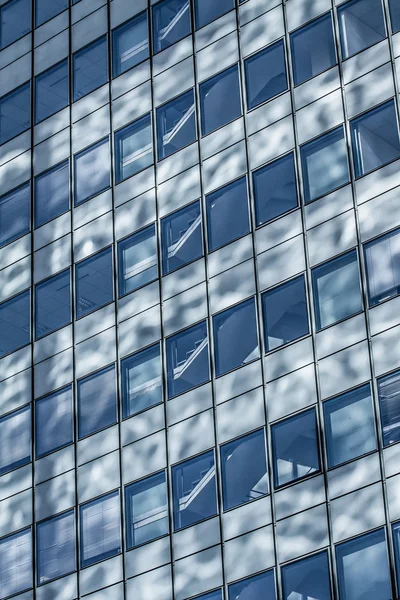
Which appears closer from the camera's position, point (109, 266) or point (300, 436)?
point (300, 436)

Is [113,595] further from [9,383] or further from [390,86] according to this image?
[390,86]

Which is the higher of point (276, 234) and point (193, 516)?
point (276, 234)

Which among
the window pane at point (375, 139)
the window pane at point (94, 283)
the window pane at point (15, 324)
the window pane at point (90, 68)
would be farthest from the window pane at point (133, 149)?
the window pane at point (375, 139)

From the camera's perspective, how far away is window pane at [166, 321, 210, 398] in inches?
1754

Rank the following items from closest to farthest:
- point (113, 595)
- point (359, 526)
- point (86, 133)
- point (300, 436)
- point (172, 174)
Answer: point (359, 526) → point (300, 436) → point (113, 595) → point (172, 174) → point (86, 133)

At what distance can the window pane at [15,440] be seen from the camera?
4931 centimetres

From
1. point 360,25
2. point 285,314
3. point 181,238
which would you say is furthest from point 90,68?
point 285,314

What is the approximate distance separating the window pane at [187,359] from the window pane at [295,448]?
3846 mm

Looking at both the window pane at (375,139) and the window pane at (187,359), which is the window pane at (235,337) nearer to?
the window pane at (187,359)

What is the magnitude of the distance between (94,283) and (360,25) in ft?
41.0

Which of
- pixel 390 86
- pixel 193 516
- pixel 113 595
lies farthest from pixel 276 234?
pixel 113 595

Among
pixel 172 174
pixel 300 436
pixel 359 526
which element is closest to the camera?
pixel 359 526

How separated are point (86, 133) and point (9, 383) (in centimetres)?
935

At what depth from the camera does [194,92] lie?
161ft
